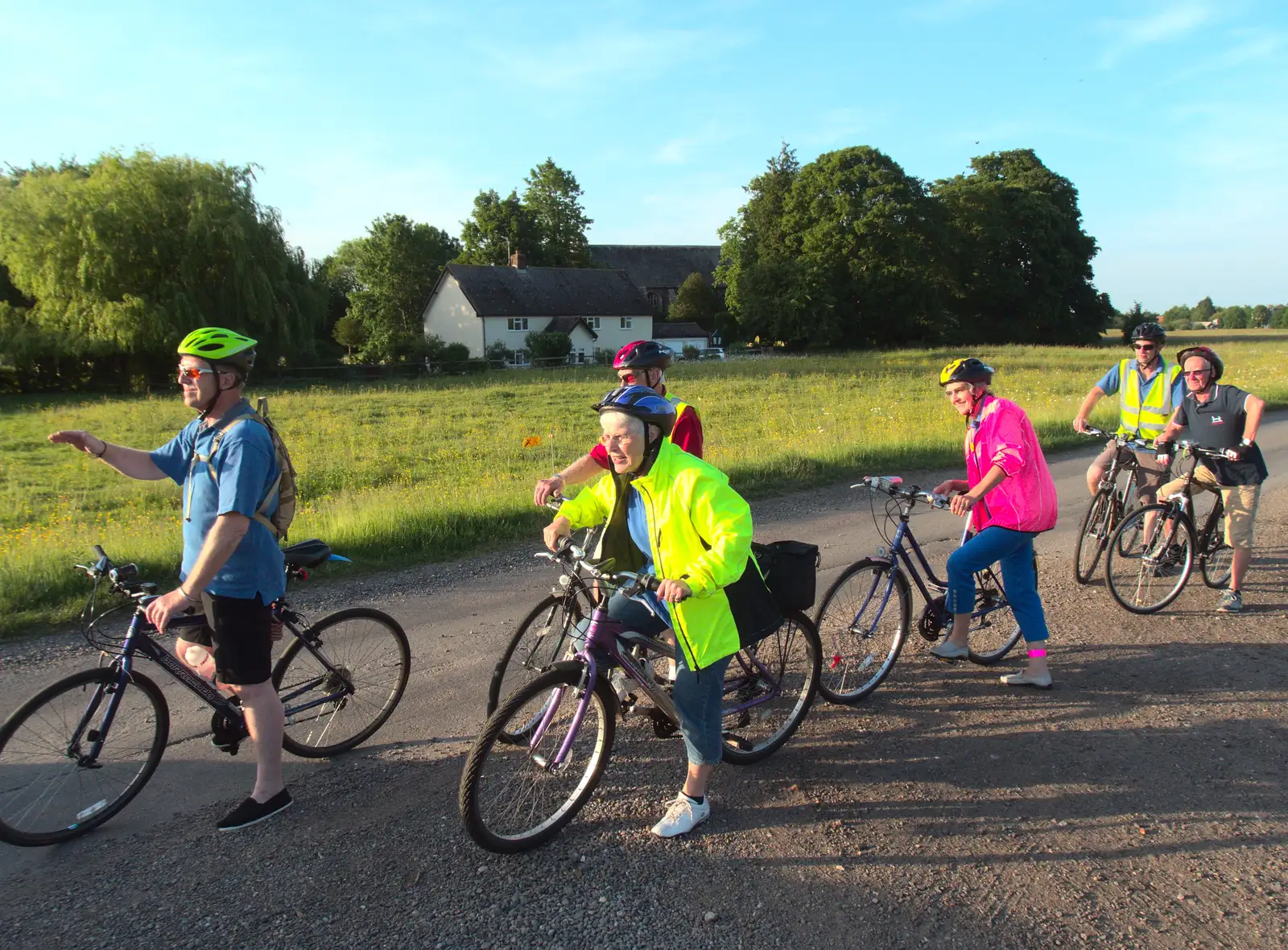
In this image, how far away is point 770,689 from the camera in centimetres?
412

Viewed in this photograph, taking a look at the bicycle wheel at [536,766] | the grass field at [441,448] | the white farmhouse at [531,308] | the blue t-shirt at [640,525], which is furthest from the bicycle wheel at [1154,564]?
the white farmhouse at [531,308]

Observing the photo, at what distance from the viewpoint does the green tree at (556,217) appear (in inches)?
3088

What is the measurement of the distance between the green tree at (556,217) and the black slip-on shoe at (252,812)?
255 feet

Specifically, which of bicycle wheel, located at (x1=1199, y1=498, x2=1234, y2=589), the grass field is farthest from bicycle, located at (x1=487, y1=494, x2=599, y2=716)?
bicycle wheel, located at (x1=1199, y1=498, x2=1234, y2=589)

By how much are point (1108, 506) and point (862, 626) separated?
11.4ft

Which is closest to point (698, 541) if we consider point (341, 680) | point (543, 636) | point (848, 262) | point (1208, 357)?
point (543, 636)

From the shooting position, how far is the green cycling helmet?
10.6ft

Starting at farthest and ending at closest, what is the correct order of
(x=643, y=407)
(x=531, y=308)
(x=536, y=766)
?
(x=531, y=308) < (x=536, y=766) < (x=643, y=407)

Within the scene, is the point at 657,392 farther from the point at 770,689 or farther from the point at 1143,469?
the point at 1143,469

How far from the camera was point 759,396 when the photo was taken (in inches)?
1027

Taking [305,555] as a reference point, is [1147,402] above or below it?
above

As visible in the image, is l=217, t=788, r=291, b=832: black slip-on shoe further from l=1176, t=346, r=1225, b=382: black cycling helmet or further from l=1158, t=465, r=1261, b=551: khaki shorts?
l=1176, t=346, r=1225, b=382: black cycling helmet

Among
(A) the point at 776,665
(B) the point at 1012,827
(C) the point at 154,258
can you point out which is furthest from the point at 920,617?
(C) the point at 154,258

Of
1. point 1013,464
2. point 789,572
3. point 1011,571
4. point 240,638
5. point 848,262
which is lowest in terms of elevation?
point 1011,571
